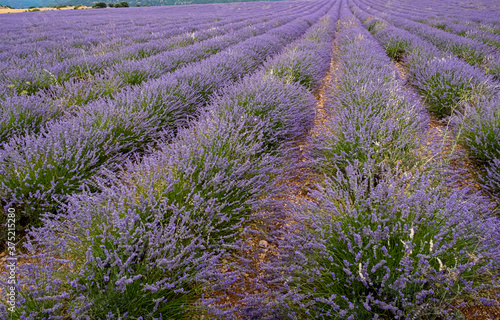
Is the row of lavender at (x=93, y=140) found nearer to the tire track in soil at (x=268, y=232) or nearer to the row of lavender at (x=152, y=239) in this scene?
the row of lavender at (x=152, y=239)

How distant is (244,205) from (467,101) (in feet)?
11.4

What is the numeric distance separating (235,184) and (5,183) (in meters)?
1.72

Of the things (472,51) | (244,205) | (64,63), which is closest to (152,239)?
(244,205)

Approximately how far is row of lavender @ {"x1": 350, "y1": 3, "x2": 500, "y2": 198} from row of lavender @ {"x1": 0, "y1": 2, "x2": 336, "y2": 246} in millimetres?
2875

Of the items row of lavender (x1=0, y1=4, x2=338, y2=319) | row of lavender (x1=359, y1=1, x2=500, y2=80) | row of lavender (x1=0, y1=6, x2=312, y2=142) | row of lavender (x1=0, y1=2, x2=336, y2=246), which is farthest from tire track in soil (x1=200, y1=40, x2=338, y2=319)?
row of lavender (x1=359, y1=1, x2=500, y2=80)

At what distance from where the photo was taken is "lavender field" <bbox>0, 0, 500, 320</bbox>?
116cm

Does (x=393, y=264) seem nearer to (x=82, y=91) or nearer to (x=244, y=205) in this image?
(x=244, y=205)

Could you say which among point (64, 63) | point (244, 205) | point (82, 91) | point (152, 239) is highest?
point (64, 63)

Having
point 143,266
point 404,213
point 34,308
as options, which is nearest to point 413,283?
point 404,213

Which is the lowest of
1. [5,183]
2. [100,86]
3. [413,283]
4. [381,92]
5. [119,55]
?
[413,283]

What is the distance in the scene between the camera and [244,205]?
188 cm

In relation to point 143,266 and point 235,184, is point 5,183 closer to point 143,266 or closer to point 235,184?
point 143,266

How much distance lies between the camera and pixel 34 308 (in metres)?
1.06

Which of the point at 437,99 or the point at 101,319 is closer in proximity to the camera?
the point at 101,319
